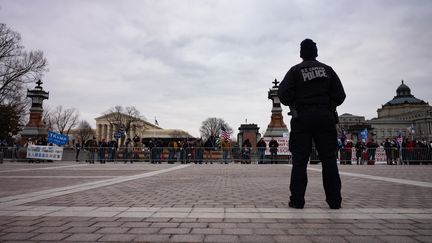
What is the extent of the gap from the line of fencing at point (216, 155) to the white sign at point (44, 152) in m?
1.10

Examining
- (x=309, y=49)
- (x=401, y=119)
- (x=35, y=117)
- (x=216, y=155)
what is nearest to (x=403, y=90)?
(x=401, y=119)

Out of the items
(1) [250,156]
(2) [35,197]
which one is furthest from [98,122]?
(2) [35,197]

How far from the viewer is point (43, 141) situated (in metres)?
23.6

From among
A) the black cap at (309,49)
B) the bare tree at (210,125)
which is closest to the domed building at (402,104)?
the bare tree at (210,125)

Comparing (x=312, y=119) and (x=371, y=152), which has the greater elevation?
(x=312, y=119)

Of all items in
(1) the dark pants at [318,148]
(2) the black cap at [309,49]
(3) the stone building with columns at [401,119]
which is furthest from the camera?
(3) the stone building with columns at [401,119]

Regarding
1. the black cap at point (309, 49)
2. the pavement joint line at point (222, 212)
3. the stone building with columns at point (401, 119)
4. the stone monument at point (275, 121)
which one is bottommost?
the pavement joint line at point (222, 212)

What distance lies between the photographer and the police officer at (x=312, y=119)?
4141 millimetres

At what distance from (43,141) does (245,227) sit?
24141 millimetres

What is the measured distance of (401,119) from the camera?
406 ft

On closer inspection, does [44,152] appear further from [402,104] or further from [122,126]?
[402,104]

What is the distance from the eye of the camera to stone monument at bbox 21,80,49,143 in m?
29.2

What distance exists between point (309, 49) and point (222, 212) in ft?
8.36

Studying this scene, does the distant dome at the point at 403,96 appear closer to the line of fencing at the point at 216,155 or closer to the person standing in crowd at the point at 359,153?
the line of fencing at the point at 216,155
